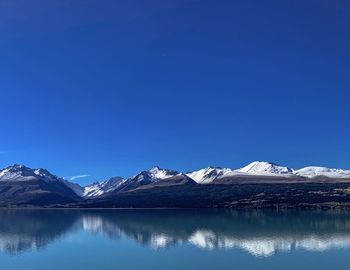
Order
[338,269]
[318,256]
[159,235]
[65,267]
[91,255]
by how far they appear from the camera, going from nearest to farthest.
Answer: [338,269], [65,267], [318,256], [91,255], [159,235]

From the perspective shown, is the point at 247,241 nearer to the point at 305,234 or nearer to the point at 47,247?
the point at 305,234

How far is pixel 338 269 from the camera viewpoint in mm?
54000

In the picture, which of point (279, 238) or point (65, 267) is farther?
point (279, 238)

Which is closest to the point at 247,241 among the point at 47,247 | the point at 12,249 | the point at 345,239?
the point at 345,239

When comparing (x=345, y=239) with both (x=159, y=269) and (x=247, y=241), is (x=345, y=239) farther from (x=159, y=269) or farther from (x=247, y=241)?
(x=159, y=269)

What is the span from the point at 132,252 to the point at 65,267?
52.3ft

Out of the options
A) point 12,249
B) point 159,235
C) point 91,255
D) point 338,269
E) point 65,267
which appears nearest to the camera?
point 338,269

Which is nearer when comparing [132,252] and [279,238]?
[132,252]

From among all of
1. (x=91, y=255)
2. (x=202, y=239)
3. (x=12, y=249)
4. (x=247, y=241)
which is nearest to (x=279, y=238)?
(x=247, y=241)

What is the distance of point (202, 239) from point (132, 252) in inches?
706

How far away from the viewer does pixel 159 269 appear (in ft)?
185

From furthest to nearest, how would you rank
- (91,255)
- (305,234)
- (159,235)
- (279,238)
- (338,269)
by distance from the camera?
(159,235), (305,234), (279,238), (91,255), (338,269)

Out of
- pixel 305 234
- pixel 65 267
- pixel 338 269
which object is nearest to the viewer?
pixel 338 269

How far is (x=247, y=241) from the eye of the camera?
81125 mm
